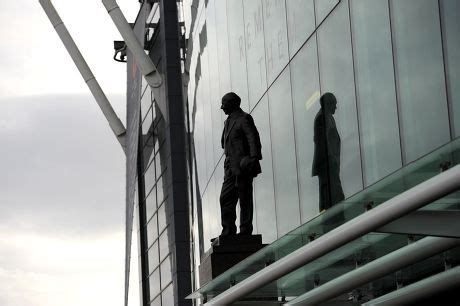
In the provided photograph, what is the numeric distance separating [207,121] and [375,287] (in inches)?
676

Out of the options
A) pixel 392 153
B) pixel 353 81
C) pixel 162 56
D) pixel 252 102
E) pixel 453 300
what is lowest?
pixel 453 300

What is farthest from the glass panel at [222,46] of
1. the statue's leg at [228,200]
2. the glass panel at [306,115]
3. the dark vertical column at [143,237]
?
the dark vertical column at [143,237]

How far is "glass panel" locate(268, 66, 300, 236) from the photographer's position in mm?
18719

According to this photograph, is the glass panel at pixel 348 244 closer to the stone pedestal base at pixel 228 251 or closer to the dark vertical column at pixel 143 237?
the stone pedestal base at pixel 228 251

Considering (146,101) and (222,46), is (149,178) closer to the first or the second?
(146,101)

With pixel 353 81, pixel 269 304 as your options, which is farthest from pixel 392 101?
pixel 269 304

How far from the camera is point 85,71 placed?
144ft

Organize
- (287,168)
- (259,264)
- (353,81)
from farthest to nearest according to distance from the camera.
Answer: (287,168) → (353,81) → (259,264)

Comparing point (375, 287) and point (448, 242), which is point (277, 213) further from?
point (448, 242)

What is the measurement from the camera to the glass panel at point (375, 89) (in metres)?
13.3

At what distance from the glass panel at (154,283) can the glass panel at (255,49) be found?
66.2ft

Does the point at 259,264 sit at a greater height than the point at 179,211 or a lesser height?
lesser

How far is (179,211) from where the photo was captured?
1476 inches

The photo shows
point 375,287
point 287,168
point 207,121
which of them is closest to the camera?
point 375,287
